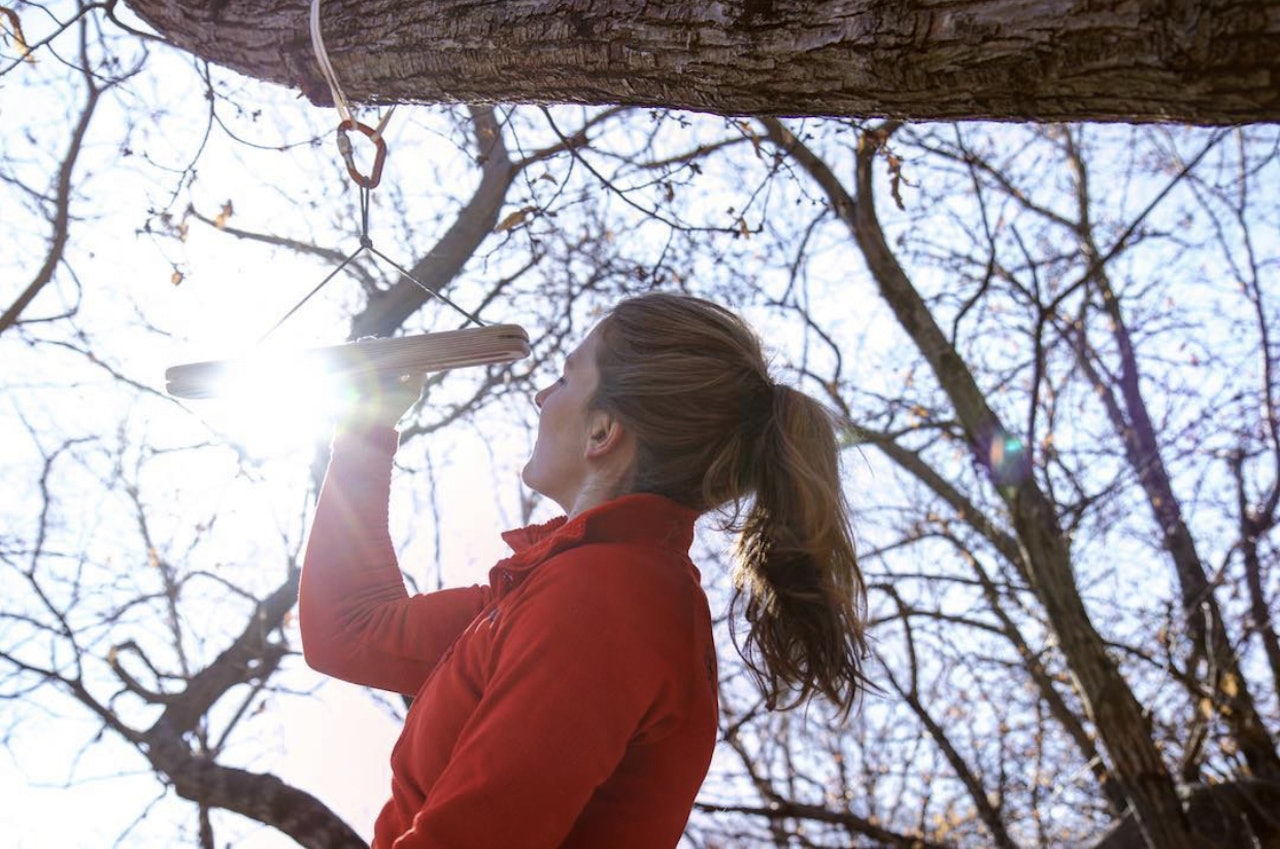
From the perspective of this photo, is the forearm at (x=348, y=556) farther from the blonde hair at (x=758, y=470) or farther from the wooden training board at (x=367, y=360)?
the blonde hair at (x=758, y=470)

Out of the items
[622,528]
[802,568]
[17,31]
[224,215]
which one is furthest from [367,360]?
[224,215]

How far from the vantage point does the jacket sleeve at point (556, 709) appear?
136 cm

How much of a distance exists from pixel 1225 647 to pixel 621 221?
12.9 feet

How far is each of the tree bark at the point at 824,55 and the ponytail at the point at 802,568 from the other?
0.59 m

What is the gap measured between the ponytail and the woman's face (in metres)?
0.31

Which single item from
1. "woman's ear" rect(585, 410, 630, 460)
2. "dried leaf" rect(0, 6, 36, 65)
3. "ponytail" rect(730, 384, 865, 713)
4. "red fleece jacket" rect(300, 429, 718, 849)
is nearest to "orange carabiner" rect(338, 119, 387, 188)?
"woman's ear" rect(585, 410, 630, 460)

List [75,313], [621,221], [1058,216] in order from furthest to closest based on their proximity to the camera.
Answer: [1058,216] < [621,221] < [75,313]

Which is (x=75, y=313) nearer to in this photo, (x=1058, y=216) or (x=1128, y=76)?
(x=1128, y=76)

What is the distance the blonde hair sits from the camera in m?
1.91

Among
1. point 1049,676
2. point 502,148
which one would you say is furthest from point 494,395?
point 1049,676

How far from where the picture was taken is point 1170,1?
3.85ft

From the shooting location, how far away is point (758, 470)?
1.95 m

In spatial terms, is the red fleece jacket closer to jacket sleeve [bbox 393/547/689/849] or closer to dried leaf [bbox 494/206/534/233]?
jacket sleeve [bbox 393/547/689/849]

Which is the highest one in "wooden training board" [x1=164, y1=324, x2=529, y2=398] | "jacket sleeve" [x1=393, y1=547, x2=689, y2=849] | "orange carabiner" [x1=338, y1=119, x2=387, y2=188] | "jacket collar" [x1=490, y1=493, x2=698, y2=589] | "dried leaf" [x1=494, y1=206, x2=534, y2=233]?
"dried leaf" [x1=494, y1=206, x2=534, y2=233]
